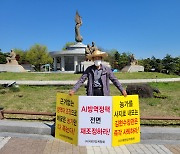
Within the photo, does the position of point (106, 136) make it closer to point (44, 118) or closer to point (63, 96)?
point (63, 96)

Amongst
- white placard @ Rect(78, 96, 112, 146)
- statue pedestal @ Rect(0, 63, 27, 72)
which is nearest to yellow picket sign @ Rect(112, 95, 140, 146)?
white placard @ Rect(78, 96, 112, 146)

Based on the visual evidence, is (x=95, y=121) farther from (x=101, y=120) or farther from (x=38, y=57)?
(x=38, y=57)

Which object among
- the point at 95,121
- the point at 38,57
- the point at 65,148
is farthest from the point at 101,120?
the point at 38,57

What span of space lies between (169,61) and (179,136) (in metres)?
52.5

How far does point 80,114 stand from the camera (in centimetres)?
516

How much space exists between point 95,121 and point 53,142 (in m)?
1.02

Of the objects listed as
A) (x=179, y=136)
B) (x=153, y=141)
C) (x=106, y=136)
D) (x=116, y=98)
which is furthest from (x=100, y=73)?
(x=179, y=136)

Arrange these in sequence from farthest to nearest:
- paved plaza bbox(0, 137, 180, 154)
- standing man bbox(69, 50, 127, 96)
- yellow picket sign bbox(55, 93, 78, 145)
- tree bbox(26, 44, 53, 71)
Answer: tree bbox(26, 44, 53, 71) → standing man bbox(69, 50, 127, 96) → yellow picket sign bbox(55, 93, 78, 145) → paved plaza bbox(0, 137, 180, 154)

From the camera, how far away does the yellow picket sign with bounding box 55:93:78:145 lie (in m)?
5.23

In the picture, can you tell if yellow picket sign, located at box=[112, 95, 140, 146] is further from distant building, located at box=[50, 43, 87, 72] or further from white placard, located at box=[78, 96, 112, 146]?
distant building, located at box=[50, 43, 87, 72]

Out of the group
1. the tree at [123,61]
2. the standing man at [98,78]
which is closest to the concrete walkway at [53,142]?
the standing man at [98,78]

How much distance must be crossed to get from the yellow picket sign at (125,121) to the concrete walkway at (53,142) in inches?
5.9

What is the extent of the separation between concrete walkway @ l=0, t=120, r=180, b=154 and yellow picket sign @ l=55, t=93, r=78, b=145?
0.15 metres

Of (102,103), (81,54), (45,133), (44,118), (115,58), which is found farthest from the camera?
(115,58)
